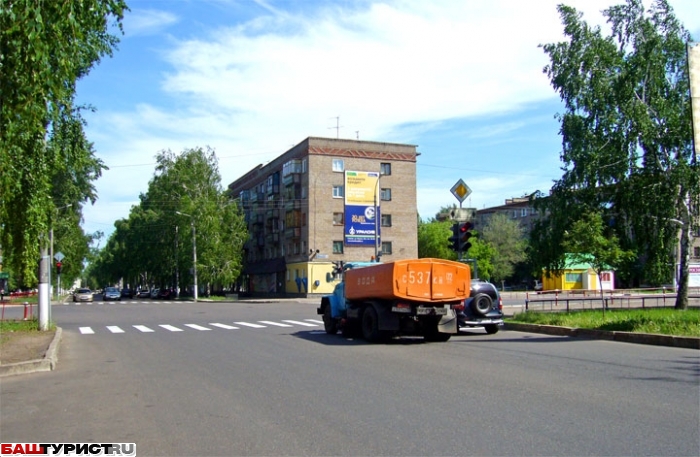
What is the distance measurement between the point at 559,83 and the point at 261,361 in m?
20.5

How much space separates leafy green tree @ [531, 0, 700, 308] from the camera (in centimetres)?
2514

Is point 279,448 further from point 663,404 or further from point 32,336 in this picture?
point 32,336

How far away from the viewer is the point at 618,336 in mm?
17234

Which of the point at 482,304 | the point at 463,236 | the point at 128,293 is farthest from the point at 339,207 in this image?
the point at 482,304

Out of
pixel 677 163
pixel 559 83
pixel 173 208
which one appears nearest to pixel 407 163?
pixel 173 208

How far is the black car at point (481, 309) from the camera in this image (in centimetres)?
2008

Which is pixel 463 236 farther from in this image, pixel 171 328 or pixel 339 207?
pixel 339 207

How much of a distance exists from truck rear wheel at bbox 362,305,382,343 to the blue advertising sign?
149 ft

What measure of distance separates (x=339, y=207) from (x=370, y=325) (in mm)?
47053

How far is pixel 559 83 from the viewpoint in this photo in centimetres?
2847

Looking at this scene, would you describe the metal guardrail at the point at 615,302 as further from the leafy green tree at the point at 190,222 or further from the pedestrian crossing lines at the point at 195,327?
the leafy green tree at the point at 190,222

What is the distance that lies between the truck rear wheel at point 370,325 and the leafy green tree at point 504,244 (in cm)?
6999

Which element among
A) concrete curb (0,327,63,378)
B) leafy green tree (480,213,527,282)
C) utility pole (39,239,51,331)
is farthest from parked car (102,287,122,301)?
concrete curb (0,327,63,378)

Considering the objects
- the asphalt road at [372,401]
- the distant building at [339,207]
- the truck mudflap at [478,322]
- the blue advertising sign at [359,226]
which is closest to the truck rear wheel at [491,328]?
the truck mudflap at [478,322]
